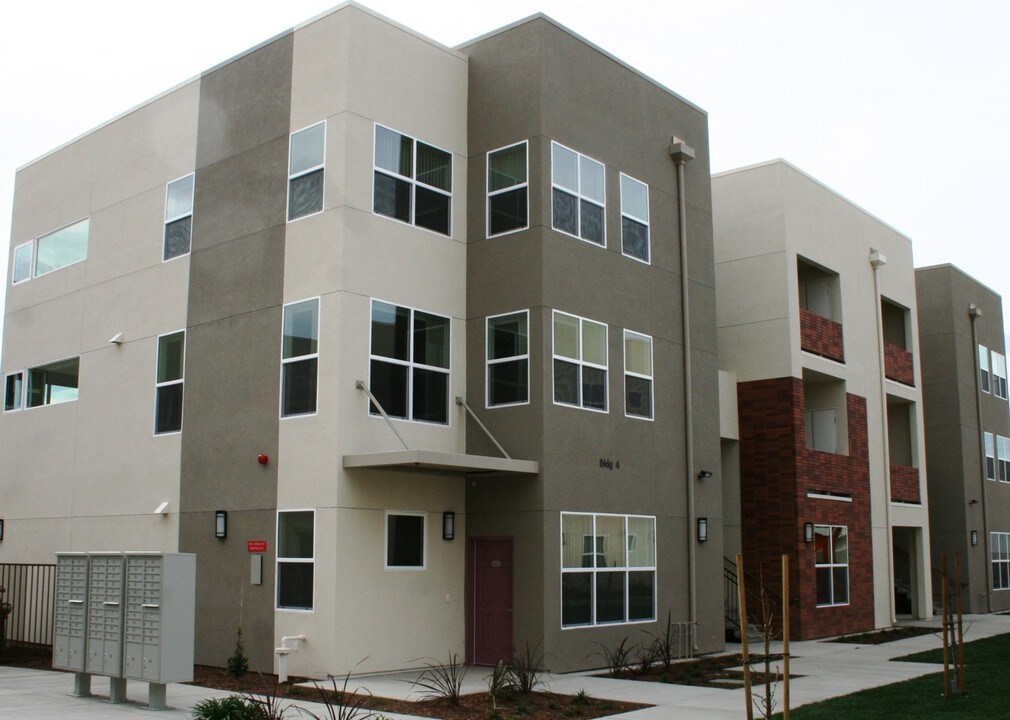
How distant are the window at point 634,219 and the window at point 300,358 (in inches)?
234

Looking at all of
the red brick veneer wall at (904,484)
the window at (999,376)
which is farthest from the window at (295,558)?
the window at (999,376)

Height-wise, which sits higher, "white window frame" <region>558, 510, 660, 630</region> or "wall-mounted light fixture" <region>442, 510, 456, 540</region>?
"wall-mounted light fixture" <region>442, 510, 456, 540</region>

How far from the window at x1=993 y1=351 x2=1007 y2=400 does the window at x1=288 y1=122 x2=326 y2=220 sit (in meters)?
27.0

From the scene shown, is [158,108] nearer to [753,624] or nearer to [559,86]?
[559,86]

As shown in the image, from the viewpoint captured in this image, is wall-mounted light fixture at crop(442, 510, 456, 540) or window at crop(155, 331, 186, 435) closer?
wall-mounted light fixture at crop(442, 510, 456, 540)

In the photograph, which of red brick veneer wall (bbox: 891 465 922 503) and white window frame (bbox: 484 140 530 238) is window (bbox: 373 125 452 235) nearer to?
white window frame (bbox: 484 140 530 238)

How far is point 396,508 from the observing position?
16484 mm

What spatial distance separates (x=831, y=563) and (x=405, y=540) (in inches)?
441

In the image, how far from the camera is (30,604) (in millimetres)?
21250

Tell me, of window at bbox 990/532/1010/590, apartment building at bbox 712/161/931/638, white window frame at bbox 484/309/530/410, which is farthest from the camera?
window at bbox 990/532/1010/590

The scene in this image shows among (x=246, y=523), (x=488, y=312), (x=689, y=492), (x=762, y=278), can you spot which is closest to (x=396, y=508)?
(x=246, y=523)

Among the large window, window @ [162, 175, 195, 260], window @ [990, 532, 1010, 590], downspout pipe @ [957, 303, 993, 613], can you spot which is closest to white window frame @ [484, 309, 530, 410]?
window @ [162, 175, 195, 260]

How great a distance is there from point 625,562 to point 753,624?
501 cm

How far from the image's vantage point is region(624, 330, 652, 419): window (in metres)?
18.9
